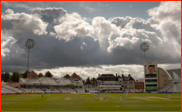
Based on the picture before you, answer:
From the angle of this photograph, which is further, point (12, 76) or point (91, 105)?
point (12, 76)

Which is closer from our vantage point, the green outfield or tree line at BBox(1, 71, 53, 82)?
the green outfield

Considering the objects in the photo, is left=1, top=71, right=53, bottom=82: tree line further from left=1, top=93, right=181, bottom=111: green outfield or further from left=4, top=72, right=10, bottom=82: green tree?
left=1, top=93, right=181, bottom=111: green outfield

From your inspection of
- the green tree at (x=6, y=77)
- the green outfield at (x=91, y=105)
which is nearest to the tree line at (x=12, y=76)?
the green tree at (x=6, y=77)

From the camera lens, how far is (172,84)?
318 ft

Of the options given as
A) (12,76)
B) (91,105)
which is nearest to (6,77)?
(12,76)

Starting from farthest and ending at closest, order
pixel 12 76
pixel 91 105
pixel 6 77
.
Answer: pixel 6 77, pixel 12 76, pixel 91 105

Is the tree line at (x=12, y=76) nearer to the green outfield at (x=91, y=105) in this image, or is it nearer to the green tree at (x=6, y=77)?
the green tree at (x=6, y=77)

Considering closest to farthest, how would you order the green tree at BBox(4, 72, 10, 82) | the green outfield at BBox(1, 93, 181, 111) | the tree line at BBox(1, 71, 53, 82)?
the green outfield at BBox(1, 93, 181, 111) → the tree line at BBox(1, 71, 53, 82) → the green tree at BBox(4, 72, 10, 82)

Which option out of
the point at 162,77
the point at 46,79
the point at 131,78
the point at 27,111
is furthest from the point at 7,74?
the point at 27,111

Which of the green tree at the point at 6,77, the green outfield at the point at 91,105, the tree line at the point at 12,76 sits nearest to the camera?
the green outfield at the point at 91,105

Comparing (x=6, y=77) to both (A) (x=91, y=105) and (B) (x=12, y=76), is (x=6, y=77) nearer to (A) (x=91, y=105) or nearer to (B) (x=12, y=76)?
(B) (x=12, y=76)

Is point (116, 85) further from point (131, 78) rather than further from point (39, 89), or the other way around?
point (39, 89)

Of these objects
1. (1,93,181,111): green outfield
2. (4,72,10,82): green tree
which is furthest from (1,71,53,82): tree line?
(1,93,181,111): green outfield

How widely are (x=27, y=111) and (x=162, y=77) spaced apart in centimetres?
9303
